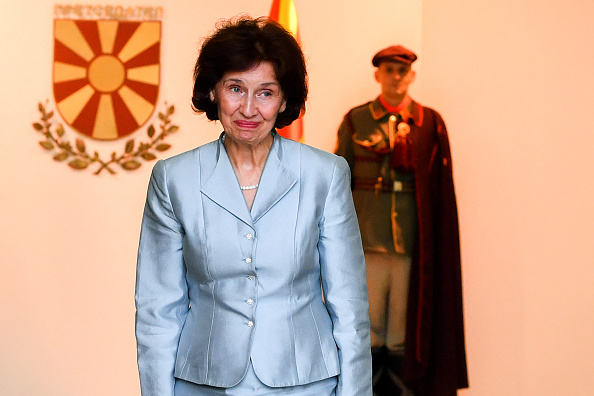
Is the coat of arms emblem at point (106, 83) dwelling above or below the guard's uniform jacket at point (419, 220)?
above

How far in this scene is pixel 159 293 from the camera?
1.82m

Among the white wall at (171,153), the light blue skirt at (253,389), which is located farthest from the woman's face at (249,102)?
the white wall at (171,153)

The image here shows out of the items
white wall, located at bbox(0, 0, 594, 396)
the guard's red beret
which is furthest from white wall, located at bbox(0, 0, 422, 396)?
the guard's red beret

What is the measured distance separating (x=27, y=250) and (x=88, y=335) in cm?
54

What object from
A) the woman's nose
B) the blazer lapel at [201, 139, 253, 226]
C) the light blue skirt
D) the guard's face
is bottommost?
the light blue skirt

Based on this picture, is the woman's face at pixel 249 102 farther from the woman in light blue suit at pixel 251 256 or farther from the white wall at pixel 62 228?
the white wall at pixel 62 228

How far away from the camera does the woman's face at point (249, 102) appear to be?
1774 millimetres

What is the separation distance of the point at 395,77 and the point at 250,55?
186cm

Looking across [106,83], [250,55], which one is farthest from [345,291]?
[106,83]

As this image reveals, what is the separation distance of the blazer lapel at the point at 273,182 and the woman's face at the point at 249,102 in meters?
0.07

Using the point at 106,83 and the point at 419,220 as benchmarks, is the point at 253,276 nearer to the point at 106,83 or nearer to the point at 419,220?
the point at 419,220

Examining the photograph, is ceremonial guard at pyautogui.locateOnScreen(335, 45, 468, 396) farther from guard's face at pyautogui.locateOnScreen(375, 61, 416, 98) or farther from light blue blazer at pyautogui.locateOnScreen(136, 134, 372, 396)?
light blue blazer at pyautogui.locateOnScreen(136, 134, 372, 396)

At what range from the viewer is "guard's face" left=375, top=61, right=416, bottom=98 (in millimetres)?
3525

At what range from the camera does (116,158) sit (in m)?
3.92
